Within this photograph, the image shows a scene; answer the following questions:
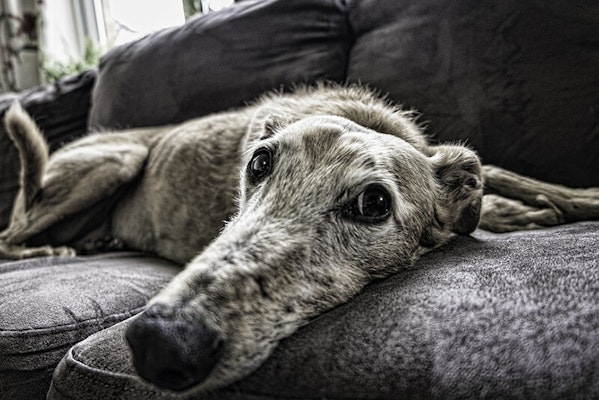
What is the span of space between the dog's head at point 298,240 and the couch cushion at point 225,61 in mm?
907

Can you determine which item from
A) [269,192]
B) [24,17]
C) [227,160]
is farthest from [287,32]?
[24,17]

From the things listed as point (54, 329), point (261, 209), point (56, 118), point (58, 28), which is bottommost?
point (56, 118)

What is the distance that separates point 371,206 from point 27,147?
1.69 meters

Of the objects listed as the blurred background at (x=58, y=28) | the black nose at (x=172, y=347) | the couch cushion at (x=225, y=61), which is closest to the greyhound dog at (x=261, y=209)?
the black nose at (x=172, y=347)

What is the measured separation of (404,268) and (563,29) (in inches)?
40.8

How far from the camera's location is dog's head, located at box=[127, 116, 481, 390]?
35.3 inches

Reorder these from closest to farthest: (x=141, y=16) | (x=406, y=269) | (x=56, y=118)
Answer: (x=406, y=269) < (x=56, y=118) < (x=141, y=16)

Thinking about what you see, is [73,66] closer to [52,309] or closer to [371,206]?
[52,309]

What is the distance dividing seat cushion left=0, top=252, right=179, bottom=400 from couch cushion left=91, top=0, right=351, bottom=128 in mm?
999

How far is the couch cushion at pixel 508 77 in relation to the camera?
1825 mm

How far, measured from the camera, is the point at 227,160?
7.11ft

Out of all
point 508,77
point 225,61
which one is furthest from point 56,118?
point 508,77

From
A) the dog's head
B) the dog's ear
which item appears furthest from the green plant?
the dog's ear

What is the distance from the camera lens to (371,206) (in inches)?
50.4
